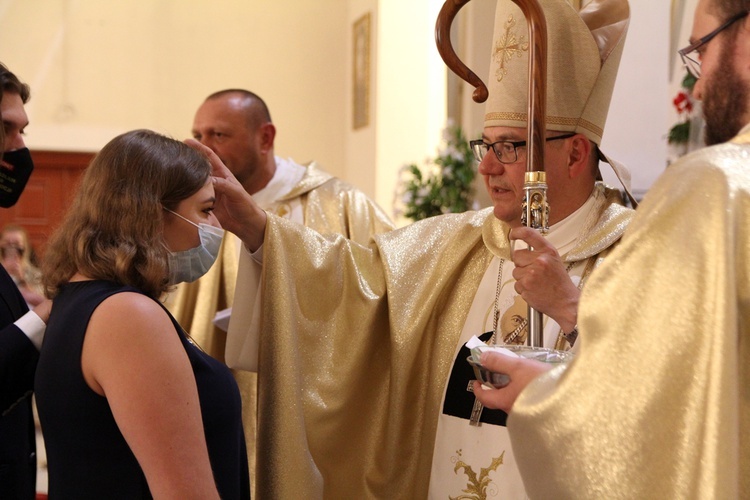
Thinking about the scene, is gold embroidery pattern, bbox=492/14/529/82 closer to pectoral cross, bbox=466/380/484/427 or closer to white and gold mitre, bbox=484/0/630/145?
white and gold mitre, bbox=484/0/630/145

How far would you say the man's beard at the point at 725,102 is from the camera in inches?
57.1

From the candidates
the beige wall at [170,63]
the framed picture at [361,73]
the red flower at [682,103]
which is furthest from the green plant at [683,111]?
the beige wall at [170,63]

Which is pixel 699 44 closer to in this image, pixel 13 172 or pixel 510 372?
pixel 510 372

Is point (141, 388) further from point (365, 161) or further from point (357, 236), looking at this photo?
point (365, 161)

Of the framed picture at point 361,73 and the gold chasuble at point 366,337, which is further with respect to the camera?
the framed picture at point 361,73

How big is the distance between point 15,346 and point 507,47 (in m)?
1.54

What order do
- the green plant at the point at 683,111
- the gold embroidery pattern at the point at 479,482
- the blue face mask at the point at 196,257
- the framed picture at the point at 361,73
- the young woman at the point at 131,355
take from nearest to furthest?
the young woman at the point at 131,355
the blue face mask at the point at 196,257
the gold embroidery pattern at the point at 479,482
the green plant at the point at 683,111
the framed picture at the point at 361,73

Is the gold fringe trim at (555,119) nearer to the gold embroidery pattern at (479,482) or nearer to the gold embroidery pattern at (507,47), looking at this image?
the gold embroidery pattern at (507,47)

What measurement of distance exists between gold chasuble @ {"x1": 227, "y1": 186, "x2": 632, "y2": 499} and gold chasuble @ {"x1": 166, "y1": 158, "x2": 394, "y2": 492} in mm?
1256

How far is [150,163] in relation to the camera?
1.94 metres

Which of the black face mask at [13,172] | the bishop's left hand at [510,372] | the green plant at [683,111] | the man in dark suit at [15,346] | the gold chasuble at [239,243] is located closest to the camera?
the bishop's left hand at [510,372]

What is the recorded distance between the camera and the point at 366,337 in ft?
8.26

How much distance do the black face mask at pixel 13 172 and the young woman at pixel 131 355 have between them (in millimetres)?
769

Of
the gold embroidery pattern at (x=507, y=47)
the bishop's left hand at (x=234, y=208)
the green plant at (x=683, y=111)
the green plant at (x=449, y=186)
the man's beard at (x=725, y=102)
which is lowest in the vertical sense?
the green plant at (x=449, y=186)
